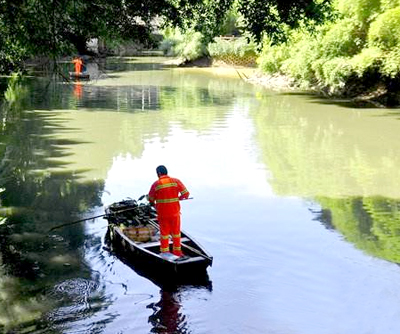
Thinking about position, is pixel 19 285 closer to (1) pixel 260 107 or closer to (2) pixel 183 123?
→ (2) pixel 183 123

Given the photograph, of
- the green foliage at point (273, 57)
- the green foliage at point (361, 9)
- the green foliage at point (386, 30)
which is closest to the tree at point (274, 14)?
the green foliage at point (386, 30)

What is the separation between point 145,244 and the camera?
33.6 ft

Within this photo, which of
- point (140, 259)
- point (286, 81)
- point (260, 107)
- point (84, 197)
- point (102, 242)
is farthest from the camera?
point (286, 81)

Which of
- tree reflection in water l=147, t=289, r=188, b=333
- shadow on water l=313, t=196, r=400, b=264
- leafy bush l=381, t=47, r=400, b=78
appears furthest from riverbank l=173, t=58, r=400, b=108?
tree reflection in water l=147, t=289, r=188, b=333

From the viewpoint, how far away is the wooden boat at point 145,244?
Answer: 9375mm

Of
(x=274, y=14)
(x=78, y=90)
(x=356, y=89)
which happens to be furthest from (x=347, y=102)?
(x=274, y=14)

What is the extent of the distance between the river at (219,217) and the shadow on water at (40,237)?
0.03 meters

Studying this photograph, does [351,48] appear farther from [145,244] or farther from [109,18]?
[109,18]

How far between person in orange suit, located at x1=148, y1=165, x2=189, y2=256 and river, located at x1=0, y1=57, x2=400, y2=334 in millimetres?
742

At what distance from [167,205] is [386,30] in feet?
64.3

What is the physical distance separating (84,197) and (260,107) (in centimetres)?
1821

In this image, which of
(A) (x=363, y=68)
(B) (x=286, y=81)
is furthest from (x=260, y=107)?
(B) (x=286, y=81)

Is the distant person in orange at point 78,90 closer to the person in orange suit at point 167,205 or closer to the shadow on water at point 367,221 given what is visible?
the shadow on water at point 367,221

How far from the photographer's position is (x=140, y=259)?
10117 millimetres
